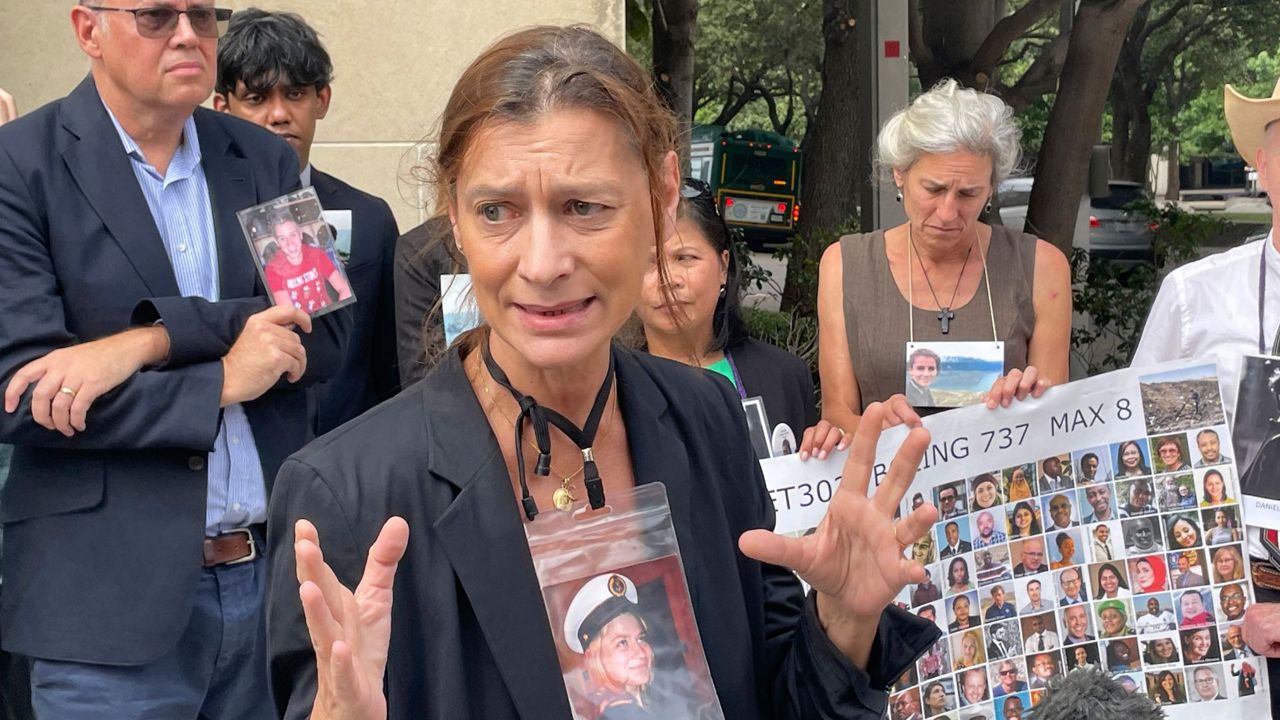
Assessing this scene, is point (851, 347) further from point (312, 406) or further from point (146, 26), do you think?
point (146, 26)

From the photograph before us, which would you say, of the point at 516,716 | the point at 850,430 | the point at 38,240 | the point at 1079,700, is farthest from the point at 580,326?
the point at 850,430

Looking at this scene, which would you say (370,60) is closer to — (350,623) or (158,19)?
(158,19)

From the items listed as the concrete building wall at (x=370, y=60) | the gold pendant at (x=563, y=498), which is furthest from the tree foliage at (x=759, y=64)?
the gold pendant at (x=563, y=498)

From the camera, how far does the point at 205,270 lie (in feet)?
10.2

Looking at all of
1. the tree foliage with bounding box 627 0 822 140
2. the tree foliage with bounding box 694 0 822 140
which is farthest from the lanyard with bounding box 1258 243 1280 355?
the tree foliage with bounding box 694 0 822 140

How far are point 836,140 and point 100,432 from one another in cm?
878

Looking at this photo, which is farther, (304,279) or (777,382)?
(777,382)

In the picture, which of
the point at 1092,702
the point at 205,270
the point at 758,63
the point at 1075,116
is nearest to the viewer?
the point at 1092,702

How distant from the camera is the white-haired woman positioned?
3.72 metres

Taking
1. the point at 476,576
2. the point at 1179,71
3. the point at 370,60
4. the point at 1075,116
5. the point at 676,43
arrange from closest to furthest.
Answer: the point at 476,576
the point at 370,60
the point at 1075,116
the point at 676,43
the point at 1179,71

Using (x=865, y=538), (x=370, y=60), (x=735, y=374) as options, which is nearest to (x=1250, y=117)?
(x=735, y=374)

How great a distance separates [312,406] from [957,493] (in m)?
1.57

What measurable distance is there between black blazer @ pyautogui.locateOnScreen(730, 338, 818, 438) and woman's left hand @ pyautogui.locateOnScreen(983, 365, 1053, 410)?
1.83ft

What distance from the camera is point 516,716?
165 centimetres
